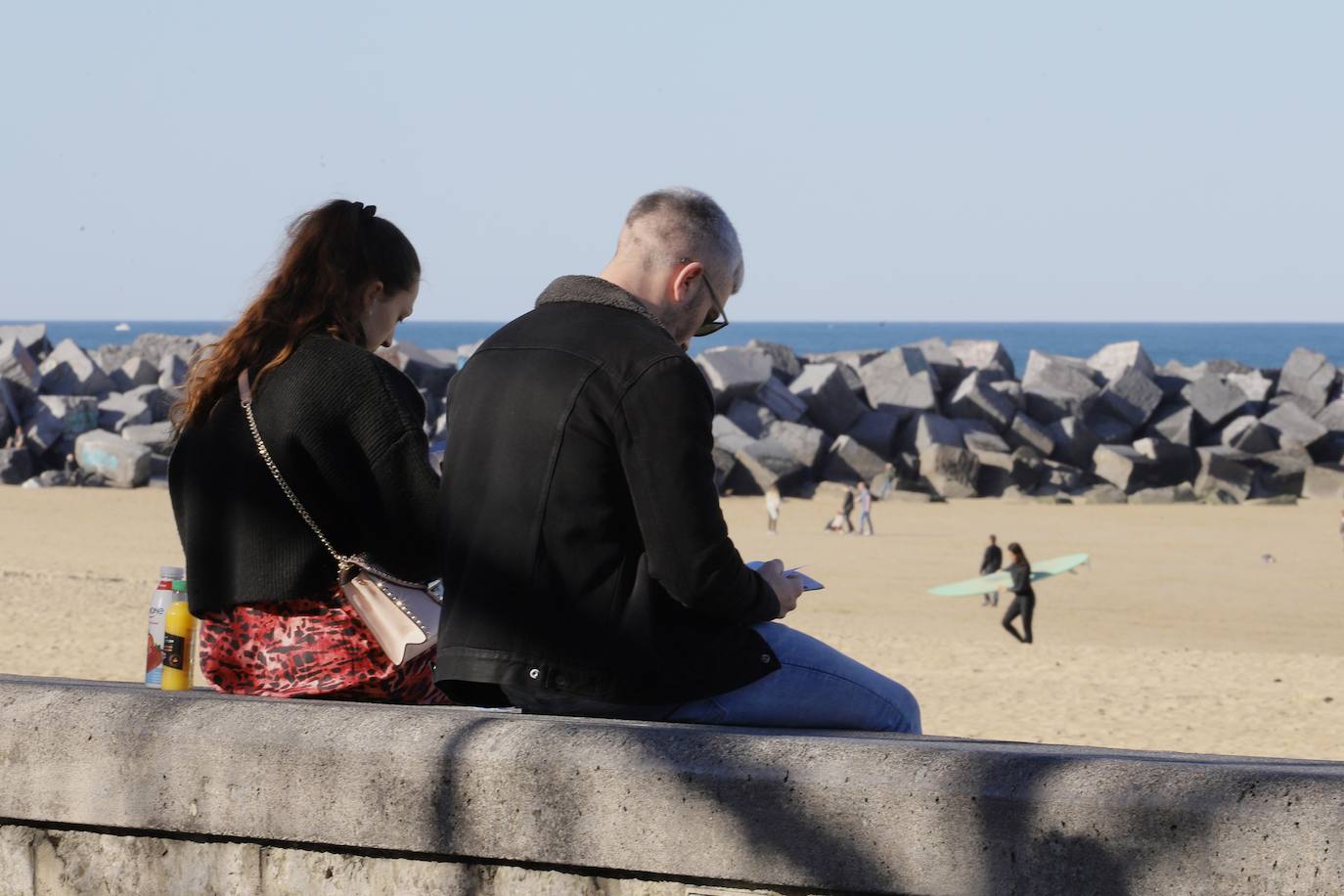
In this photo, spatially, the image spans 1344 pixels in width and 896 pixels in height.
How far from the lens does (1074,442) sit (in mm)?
33781

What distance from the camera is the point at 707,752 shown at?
2.66 meters

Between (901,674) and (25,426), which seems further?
(25,426)

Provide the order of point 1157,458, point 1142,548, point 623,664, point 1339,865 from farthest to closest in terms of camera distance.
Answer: point 1157,458 → point 1142,548 → point 623,664 → point 1339,865

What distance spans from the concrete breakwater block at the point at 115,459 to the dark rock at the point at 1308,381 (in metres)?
24.7

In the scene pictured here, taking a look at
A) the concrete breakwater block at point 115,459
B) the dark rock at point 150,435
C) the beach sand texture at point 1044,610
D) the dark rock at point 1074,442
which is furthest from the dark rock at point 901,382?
the concrete breakwater block at point 115,459

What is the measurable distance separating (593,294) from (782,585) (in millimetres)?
618

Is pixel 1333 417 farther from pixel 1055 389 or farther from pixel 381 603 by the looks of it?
pixel 381 603

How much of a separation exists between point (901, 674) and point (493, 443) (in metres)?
8.84

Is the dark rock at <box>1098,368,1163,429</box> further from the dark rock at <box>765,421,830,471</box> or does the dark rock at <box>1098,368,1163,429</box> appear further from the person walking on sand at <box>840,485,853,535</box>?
the person walking on sand at <box>840,485,853,535</box>

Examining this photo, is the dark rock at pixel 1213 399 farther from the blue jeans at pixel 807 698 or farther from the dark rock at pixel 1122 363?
the blue jeans at pixel 807 698

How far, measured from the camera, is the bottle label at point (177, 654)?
3.64 meters

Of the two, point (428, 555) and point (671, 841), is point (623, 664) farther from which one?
point (428, 555)

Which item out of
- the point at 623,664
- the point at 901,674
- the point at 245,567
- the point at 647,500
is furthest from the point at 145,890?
the point at 901,674

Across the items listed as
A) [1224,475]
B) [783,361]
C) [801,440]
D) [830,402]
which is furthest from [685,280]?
[783,361]
